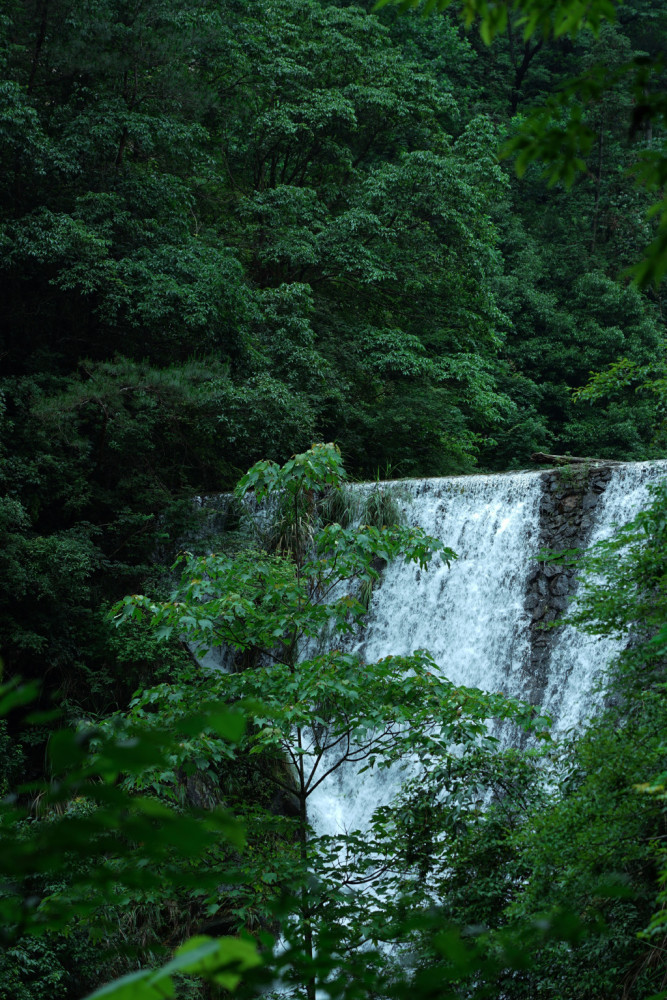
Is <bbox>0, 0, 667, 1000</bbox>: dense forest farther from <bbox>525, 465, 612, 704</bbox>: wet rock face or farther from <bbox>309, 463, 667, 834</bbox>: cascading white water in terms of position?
<bbox>525, 465, 612, 704</bbox>: wet rock face

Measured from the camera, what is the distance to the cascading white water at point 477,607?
28.6ft

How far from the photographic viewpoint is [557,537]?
385 inches

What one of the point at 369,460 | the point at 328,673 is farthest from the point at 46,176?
the point at 328,673

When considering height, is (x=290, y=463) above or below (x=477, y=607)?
above

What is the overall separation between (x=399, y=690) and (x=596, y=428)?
55.6 feet

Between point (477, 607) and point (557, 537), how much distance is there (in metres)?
1.22

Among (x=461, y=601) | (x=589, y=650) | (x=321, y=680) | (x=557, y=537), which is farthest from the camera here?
(x=461, y=601)

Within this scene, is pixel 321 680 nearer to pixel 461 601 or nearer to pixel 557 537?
pixel 461 601

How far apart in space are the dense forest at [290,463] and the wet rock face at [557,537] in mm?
1120

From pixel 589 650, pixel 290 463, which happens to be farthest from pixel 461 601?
pixel 290 463

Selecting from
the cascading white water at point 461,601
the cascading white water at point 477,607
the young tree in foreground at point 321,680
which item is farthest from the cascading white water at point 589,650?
the young tree in foreground at point 321,680

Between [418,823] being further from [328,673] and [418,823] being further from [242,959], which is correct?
[242,959]

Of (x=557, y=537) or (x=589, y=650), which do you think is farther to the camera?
(x=557, y=537)

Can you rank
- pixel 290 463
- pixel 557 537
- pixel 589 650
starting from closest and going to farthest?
1. pixel 290 463
2. pixel 589 650
3. pixel 557 537
